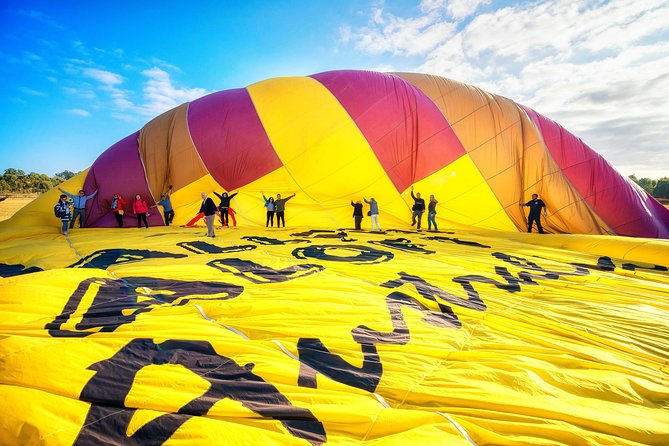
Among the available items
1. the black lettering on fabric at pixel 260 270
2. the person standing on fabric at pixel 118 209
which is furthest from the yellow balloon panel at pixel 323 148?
the black lettering on fabric at pixel 260 270

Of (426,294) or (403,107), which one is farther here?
(403,107)

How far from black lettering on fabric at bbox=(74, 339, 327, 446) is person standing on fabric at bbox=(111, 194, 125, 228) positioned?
303 inches

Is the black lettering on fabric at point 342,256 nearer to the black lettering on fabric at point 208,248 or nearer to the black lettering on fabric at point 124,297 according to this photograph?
the black lettering on fabric at point 208,248

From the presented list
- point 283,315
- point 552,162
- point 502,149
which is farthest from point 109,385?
point 552,162

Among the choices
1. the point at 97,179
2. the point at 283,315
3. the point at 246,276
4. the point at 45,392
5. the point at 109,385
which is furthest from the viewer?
the point at 97,179

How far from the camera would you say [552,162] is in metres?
8.75

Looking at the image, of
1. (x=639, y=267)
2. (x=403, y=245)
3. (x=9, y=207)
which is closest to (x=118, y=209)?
(x=403, y=245)

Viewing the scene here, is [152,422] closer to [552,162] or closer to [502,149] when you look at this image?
[502,149]

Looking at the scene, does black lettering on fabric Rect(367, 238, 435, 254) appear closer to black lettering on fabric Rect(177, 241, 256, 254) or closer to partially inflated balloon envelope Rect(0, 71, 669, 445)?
partially inflated balloon envelope Rect(0, 71, 669, 445)

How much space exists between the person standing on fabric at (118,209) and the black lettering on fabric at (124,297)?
6147mm

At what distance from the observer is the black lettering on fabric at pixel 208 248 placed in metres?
4.86

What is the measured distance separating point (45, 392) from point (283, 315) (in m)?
1.32

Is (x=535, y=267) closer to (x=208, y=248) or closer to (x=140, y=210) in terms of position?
(x=208, y=248)

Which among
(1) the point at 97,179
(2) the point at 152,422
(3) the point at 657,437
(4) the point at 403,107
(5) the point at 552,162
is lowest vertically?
(3) the point at 657,437
